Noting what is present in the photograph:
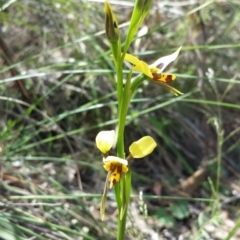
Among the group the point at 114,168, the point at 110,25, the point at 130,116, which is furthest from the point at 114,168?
the point at 130,116

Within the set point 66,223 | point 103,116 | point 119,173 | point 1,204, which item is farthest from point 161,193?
point 119,173

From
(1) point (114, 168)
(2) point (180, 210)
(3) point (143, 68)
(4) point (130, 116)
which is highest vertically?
(4) point (130, 116)

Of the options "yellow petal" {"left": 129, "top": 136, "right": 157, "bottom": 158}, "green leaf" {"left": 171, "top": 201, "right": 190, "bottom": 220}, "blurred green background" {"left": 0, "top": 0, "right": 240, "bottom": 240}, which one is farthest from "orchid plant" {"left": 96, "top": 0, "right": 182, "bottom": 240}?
"green leaf" {"left": 171, "top": 201, "right": 190, "bottom": 220}

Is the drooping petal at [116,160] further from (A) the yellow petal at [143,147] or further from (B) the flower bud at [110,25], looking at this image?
(B) the flower bud at [110,25]

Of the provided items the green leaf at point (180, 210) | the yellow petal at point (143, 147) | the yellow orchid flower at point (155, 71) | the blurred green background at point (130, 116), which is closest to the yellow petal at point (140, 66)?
the yellow orchid flower at point (155, 71)

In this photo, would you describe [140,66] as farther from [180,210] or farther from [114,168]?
[180,210]

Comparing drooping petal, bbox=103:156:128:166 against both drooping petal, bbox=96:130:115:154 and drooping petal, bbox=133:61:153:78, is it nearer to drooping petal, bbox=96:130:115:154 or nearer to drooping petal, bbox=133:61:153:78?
drooping petal, bbox=96:130:115:154
